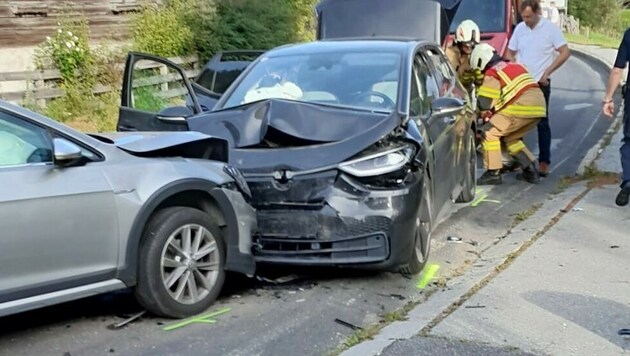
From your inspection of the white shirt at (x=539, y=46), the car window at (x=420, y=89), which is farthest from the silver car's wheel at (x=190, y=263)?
the white shirt at (x=539, y=46)

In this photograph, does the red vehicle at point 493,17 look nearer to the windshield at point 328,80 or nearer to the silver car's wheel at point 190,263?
the windshield at point 328,80

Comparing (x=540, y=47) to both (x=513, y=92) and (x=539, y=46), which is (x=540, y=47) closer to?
(x=539, y=46)

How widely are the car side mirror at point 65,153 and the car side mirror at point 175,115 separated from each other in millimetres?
2079

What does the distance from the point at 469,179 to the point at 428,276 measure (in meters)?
2.64

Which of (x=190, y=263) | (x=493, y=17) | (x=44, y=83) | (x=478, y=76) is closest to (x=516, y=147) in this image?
(x=478, y=76)

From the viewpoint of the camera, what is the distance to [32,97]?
51.1 feet

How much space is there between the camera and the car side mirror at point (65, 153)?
542 centimetres

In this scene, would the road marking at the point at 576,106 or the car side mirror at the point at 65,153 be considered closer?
the car side mirror at the point at 65,153

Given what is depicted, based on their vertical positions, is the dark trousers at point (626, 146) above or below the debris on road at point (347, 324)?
above

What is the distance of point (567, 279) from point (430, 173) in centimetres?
127

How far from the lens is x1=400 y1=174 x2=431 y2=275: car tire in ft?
22.2

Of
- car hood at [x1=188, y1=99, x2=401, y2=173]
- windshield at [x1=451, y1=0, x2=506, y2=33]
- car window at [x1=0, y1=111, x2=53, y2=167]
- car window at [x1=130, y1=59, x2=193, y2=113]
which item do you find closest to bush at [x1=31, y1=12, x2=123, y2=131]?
car window at [x1=130, y1=59, x2=193, y2=113]

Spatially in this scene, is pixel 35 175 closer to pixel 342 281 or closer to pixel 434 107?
pixel 342 281

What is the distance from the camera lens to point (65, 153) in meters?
5.44
